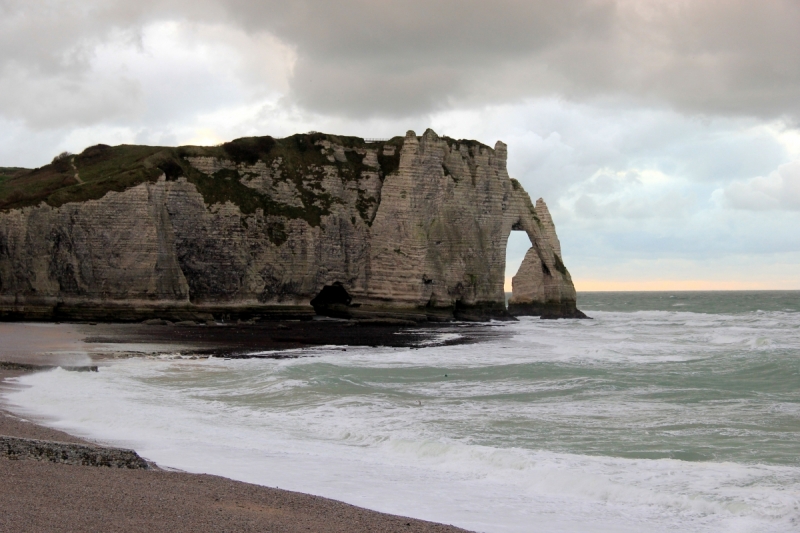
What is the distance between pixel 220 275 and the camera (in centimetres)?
4456

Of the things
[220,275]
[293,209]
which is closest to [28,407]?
[220,275]

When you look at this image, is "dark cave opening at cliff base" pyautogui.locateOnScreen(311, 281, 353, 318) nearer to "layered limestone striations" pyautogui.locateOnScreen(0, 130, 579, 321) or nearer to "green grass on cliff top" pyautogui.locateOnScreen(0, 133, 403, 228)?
"layered limestone striations" pyautogui.locateOnScreen(0, 130, 579, 321)

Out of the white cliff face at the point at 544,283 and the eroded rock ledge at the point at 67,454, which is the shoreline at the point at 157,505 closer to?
the eroded rock ledge at the point at 67,454

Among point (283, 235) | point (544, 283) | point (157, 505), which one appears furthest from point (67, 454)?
point (544, 283)

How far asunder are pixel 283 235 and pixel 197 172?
6.18 m

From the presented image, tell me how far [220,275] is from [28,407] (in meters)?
30.6

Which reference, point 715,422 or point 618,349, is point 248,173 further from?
point 715,422

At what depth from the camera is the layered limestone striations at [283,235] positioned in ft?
132

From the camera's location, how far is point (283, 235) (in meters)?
46.4

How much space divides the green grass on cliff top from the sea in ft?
71.8

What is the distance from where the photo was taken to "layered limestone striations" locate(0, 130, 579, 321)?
132ft

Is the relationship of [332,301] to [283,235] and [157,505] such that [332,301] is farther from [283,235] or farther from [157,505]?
[157,505]

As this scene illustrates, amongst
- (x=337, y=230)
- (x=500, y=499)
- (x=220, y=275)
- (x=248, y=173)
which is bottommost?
(x=500, y=499)

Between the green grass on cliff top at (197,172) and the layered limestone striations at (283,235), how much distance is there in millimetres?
103
